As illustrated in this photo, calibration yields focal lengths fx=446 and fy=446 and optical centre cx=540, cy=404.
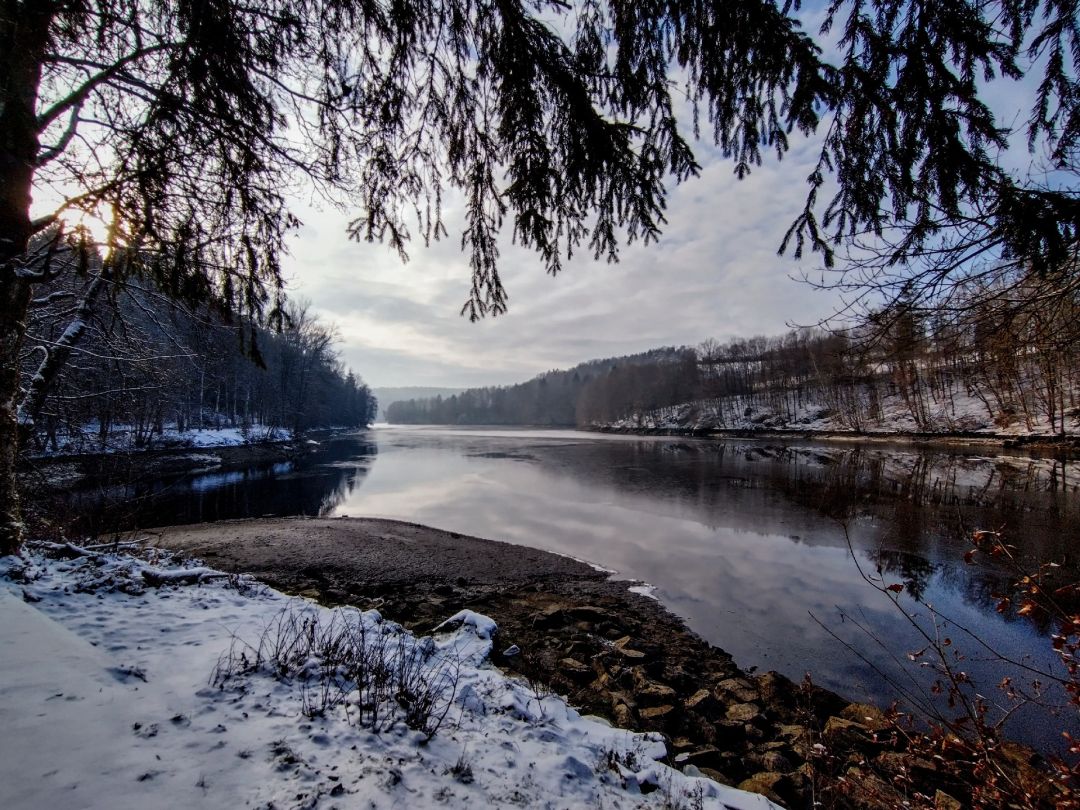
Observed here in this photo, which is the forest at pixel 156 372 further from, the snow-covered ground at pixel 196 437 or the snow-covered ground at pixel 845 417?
the snow-covered ground at pixel 845 417

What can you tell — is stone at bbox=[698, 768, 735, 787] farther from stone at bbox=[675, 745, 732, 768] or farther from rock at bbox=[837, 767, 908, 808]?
rock at bbox=[837, 767, 908, 808]

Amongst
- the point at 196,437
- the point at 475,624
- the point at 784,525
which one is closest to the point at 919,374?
the point at 475,624

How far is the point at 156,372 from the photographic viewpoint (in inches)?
265

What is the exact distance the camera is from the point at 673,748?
424 cm

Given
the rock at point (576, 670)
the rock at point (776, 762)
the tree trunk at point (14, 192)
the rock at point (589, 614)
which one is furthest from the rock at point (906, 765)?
the tree trunk at point (14, 192)

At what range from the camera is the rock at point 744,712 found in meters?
5.00

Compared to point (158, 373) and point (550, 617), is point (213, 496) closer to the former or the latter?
point (158, 373)

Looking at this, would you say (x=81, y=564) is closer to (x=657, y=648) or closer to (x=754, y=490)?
(x=657, y=648)

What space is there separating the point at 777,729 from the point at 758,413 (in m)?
75.5

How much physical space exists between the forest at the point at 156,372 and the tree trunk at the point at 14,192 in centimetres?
46

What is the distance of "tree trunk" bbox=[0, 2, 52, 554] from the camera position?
2342 millimetres

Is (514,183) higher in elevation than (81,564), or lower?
higher

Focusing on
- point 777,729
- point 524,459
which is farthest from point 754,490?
point 524,459

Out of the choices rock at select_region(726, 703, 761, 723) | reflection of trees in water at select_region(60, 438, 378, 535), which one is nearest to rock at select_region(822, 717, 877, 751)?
rock at select_region(726, 703, 761, 723)
